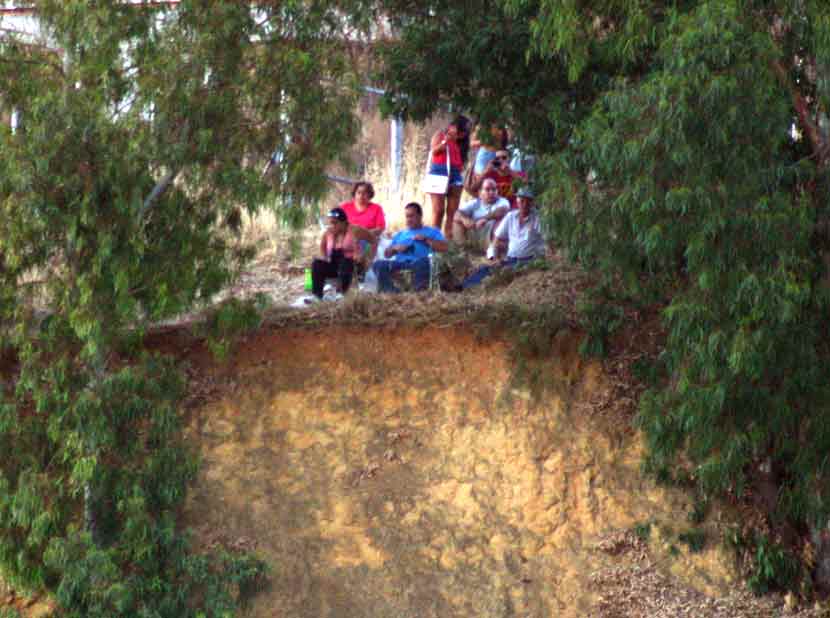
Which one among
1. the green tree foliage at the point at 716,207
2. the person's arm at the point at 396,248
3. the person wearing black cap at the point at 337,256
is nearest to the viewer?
the green tree foliage at the point at 716,207

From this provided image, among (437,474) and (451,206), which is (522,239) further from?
(437,474)

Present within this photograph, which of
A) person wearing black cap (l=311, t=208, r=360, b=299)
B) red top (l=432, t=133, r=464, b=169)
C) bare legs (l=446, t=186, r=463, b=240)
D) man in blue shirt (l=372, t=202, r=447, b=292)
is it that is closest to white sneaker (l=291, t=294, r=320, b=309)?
person wearing black cap (l=311, t=208, r=360, b=299)

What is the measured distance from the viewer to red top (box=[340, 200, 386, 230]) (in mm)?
17188

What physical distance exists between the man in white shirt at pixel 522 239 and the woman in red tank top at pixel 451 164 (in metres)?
1.25

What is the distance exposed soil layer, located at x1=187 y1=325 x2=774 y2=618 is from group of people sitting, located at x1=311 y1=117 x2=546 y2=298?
1257 mm

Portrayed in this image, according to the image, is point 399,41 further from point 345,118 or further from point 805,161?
point 805,161

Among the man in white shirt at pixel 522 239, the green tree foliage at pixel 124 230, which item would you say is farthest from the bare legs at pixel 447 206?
the green tree foliage at pixel 124 230

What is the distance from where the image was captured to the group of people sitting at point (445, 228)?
1580cm

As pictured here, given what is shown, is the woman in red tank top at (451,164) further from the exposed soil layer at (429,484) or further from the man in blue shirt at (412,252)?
the exposed soil layer at (429,484)

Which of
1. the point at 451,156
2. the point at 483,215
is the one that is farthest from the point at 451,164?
the point at 483,215

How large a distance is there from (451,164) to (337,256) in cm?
266

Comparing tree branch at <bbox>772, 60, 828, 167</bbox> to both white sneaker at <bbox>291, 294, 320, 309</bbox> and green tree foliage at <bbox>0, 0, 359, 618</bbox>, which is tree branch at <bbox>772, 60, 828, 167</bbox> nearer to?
green tree foliage at <bbox>0, 0, 359, 618</bbox>

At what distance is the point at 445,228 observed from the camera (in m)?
18.2

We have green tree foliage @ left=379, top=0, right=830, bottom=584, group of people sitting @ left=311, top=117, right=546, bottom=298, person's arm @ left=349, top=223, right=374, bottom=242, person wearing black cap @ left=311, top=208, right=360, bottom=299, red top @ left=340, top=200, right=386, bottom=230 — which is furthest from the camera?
red top @ left=340, top=200, right=386, bottom=230
